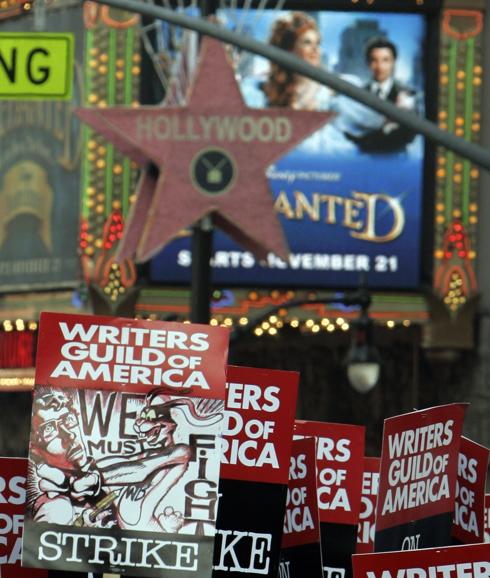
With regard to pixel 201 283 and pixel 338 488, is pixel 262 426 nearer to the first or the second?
pixel 338 488

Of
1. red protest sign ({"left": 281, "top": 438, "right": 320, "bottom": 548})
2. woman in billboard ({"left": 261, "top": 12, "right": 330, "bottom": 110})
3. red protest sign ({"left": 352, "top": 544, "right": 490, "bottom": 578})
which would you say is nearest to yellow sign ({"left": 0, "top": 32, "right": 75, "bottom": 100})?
red protest sign ({"left": 281, "top": 438, "right": 320, "bottom": 548})

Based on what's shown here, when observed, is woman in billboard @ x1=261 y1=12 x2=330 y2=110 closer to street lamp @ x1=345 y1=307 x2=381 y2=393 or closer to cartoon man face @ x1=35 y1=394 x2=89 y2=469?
street lamp @ x1=345 y1=307 x2=381 y2=393

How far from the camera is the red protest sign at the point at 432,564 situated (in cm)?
807

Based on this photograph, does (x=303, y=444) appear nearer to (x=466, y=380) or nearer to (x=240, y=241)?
(x=240, y=241)

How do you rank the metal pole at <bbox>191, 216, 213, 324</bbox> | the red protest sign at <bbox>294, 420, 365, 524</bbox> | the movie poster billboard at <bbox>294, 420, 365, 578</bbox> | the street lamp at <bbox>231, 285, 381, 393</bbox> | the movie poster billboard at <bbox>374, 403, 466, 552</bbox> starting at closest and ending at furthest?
the movie poster billboard at <bbox>374, 403, 466, 552</bbox>, the movie poster billboard at <bbox>294, 420, 365, 578</bbox>, the red protest sign at <bbox>294, 420, 365, 524</bbox>, the metal pole at <bbox>191, 216, 213, 324</bbox>, the street lamp at <bbox>231, 285, 381, 393</bbox>

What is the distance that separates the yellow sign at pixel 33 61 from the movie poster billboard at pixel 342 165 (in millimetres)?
17651

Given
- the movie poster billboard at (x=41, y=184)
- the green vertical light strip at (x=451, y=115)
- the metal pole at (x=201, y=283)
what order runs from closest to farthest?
the metal pole at (x=201, y=283) → the green vertical light strip at (x=451, y=115) → the movie poster billboard at (x=41, y=184)

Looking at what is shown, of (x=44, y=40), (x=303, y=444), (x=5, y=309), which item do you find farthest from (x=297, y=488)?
(x=5, y=309)

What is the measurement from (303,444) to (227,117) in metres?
11.6

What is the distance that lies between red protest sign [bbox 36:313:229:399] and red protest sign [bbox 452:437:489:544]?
1.65 metres

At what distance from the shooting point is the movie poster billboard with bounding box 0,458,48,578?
368 inches

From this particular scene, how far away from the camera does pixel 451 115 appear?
33.2 m

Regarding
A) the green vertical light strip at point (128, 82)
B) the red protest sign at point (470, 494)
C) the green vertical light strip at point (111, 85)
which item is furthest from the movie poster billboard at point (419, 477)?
the green vertical light strip at point (111, 85)

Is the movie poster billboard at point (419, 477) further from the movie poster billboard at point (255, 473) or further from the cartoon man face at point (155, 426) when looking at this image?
the cartoon man face at point (155, 426)
